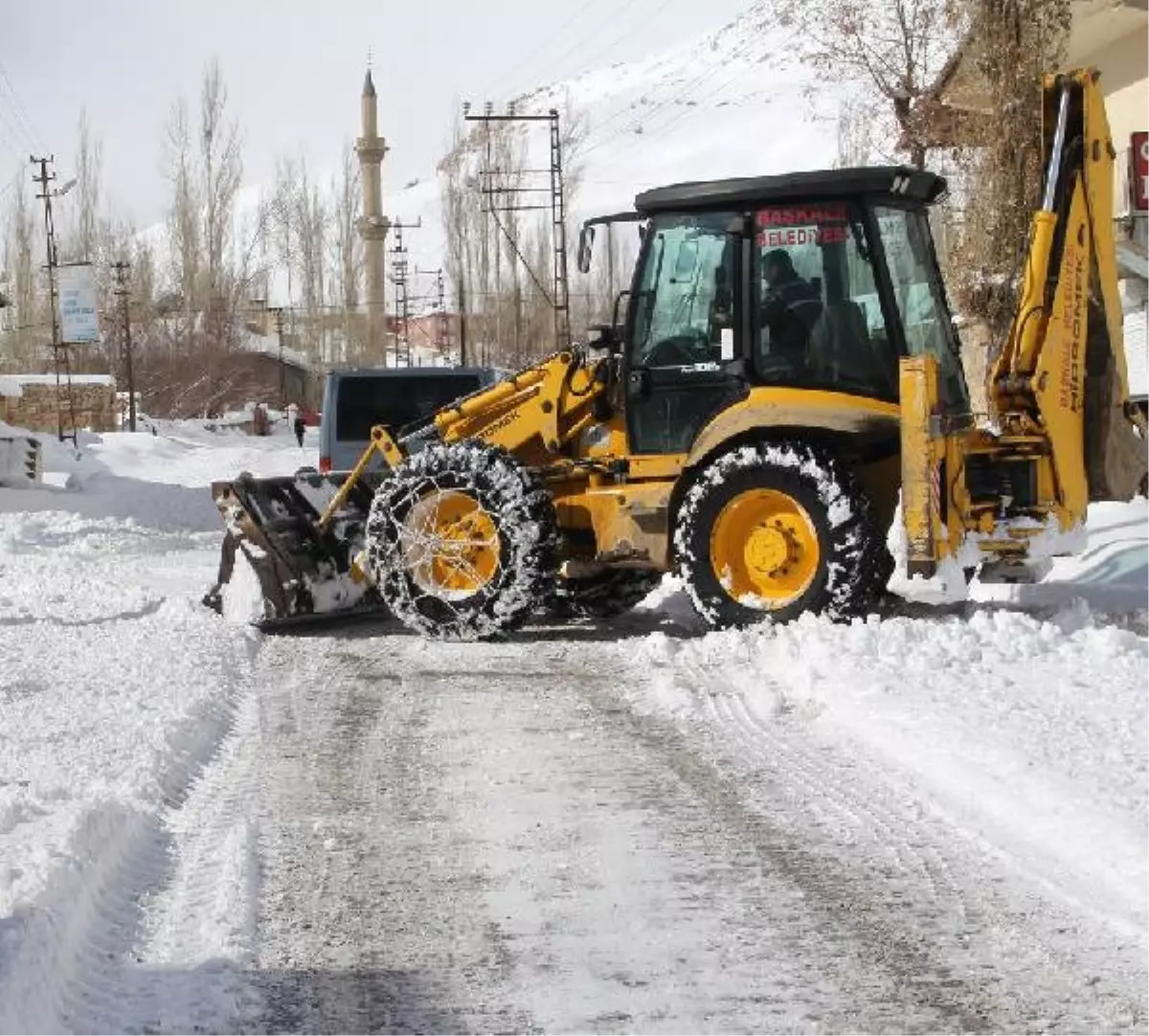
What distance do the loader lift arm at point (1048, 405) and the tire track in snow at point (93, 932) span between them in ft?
14.5

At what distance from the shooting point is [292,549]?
10430mm

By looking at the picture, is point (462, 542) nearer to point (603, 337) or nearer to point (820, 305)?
point (603, 337)

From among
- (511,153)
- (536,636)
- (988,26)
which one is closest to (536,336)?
(511,153)

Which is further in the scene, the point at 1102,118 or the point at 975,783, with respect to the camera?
the point at 1102,118

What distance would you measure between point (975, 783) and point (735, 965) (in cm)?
174

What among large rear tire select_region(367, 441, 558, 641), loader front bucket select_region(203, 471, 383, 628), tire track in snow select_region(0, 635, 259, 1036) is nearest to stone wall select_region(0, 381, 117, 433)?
loader front bucket select_region(203, 471, 383, 628)

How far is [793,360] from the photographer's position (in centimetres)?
917

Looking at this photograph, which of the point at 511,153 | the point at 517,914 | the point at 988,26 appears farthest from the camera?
the point at 511,153

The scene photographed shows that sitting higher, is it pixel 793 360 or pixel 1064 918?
pixel 793 360

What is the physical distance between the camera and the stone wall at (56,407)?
1998 inches

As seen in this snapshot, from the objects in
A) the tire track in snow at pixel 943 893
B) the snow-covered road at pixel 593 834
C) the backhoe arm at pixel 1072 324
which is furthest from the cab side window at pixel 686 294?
the tire track in snow at pixel 943 893

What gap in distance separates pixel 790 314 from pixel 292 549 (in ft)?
11.6

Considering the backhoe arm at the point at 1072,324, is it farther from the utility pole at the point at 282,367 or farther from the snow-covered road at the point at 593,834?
the utility pole at the point at 282,367

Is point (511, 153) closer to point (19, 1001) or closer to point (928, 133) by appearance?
point (928, 133)
